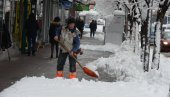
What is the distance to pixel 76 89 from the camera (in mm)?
10664

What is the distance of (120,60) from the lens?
769 inches

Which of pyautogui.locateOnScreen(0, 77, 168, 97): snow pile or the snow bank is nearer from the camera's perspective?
pyautogui.locateOnScreen(0, 77, 168, 97): snow pile

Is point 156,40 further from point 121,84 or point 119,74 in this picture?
point 121,84

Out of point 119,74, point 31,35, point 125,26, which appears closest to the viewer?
point 119,74

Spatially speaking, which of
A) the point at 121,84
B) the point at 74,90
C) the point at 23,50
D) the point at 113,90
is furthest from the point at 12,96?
the point at 23,50

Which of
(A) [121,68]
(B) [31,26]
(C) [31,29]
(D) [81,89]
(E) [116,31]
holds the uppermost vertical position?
(B) [31,26]

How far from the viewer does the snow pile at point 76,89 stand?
10016 millimetres

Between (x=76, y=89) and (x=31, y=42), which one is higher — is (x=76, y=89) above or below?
below

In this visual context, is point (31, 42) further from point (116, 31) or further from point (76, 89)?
point (116, 31)

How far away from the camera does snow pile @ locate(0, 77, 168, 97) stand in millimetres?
10016

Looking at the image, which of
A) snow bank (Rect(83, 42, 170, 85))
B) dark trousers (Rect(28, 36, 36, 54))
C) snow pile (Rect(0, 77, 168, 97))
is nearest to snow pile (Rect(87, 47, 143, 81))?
snow bank (Rect(83, 42, 170, 85))

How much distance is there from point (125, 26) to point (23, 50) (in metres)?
14.1

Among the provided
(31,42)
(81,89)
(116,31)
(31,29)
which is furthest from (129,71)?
(116,31)

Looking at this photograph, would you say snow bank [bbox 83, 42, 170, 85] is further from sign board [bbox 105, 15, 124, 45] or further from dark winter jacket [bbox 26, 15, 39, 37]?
sign board [bbox 105, 15, 124, 45]
